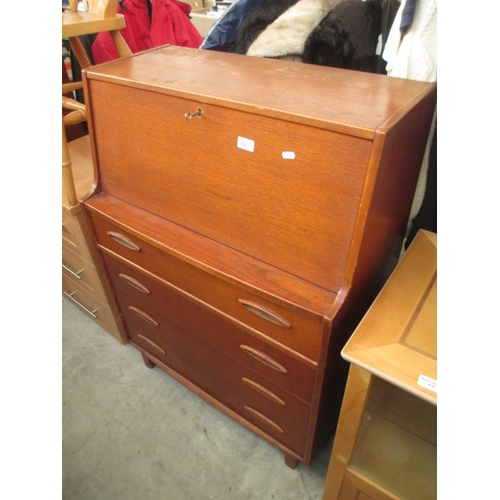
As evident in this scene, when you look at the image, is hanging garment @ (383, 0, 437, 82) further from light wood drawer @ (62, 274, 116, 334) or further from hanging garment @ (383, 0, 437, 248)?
light wood drawer @ (62, 274, 116, 334)

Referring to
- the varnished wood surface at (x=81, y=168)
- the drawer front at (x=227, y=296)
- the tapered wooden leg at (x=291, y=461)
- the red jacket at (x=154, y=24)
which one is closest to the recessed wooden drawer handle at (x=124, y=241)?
the drawer front at (x=227, y=296)

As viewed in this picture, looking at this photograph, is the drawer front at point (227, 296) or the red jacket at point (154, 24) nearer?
the drawer front at point (227, 296)

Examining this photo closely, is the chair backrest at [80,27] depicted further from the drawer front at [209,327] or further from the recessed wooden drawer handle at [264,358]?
the recessed wooden drawer handle at [264,358]

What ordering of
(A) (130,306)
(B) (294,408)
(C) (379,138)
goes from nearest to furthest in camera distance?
(C) (379,138) < (B) (294,408) < (A) (130,306)

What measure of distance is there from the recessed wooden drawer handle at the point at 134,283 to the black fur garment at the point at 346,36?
0.80 meters

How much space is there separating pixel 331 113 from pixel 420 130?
0.85ft

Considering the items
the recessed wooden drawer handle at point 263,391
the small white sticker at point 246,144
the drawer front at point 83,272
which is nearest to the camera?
the small white sticker at point 246,144

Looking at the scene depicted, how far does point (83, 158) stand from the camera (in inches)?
60.1

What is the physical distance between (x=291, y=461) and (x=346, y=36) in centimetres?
125

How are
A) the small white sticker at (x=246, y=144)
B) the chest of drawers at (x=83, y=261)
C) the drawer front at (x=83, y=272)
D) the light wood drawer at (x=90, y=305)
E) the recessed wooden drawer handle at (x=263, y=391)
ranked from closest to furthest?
the small white sticker at (x=246, y=144)
the recessed wooden drawer handle at (x=263, y=391)
the chest of drawers at (x=83, y=261)
the drawer front at (x=83, y=272)
the light wood drawer at (x=90, y=305)

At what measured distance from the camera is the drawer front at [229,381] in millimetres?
1057

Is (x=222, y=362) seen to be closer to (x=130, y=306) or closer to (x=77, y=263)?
(x=130, y=306)
